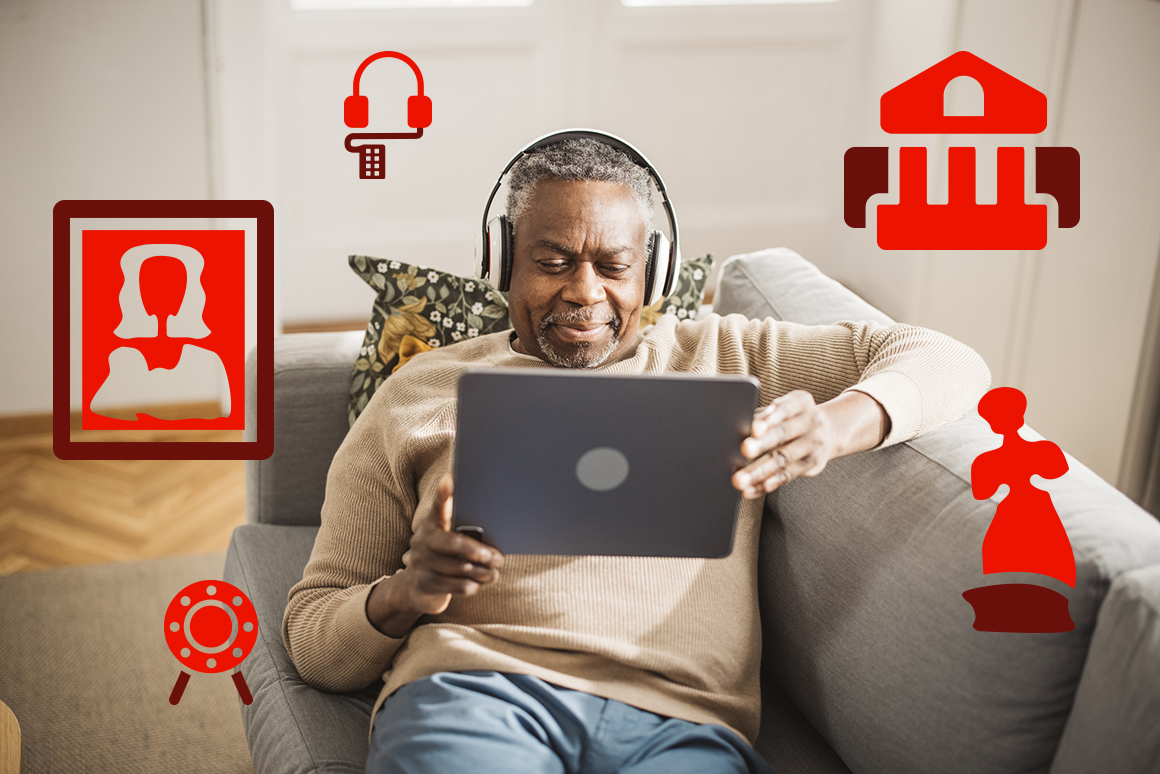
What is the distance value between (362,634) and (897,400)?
0.65m

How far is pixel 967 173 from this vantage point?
2.91 metres

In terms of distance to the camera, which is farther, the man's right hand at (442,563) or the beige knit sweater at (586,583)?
the beige knit sweater at (586,583)

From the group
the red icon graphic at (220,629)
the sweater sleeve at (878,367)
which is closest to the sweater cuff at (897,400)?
the sweater sleeve at (878,367)

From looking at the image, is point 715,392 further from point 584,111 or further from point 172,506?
point 584,111

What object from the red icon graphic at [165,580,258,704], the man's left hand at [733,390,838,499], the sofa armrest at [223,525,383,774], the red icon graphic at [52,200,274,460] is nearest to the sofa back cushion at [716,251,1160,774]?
the man's left hand at [733,390,838,499]

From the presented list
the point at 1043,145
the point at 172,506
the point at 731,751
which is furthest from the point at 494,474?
the point at 1043,145

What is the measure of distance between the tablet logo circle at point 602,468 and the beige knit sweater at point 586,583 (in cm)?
22

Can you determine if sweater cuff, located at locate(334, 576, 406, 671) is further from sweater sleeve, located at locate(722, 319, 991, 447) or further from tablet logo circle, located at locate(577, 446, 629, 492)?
sweater sleeve, located at locate(722, 319, 991, 447)

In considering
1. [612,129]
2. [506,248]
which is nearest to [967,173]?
[612,129]

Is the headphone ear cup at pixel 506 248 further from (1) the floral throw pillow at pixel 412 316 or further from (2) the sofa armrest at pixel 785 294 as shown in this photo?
(2) the sofa armrest at pixel 785 294

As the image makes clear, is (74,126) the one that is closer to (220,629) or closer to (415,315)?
(415,315)

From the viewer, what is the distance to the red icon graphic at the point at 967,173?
2.67 meters

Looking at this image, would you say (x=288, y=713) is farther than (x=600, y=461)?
Yes

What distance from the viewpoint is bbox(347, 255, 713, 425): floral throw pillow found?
1.59 metres
